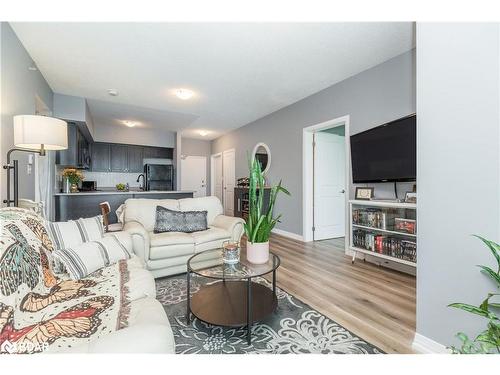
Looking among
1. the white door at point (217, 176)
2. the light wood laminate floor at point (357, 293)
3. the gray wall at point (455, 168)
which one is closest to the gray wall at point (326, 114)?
the light wood laminate floor at point (357, 293)

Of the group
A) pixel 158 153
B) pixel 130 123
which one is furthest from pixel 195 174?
pixel 130 123

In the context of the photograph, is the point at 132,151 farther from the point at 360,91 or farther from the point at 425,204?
the point at 425,204

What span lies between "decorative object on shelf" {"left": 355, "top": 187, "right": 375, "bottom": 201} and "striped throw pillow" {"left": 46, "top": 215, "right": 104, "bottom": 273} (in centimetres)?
289

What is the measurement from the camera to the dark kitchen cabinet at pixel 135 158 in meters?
6.39

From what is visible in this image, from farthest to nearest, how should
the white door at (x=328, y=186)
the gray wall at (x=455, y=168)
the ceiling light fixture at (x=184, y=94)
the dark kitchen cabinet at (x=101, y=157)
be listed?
the dark kitchen cabinet at (x=101, y=157)
the white door at (x=328, y=186)
the ceiling light fixture at (x=184, y=94)
the gray wall at (x=455, y=168)

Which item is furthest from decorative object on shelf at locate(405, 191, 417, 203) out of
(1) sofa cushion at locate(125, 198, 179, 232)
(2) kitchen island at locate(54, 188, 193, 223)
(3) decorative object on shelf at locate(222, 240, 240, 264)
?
(2) kitchen island at locate(54, 188, 193, 223)

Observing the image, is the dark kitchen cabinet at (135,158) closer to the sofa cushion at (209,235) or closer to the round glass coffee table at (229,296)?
the sofa cushion at (209,235)

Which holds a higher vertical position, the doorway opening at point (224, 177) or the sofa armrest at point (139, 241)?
the doorway opening at point (224, 177)

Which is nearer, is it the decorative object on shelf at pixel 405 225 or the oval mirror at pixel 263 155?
the decorative object on shelf at pixel 405 225

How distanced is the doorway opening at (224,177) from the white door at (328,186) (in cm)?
280
